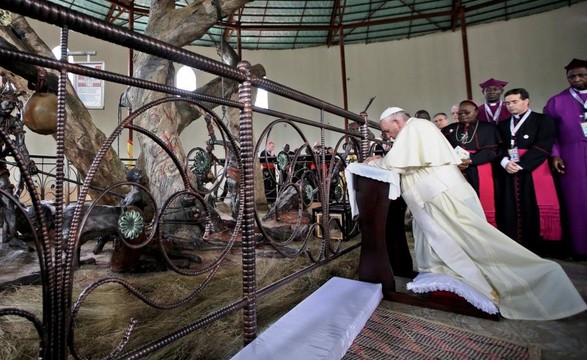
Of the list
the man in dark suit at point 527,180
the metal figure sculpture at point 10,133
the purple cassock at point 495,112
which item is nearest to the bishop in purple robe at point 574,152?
the man in dark suit at point 527,180

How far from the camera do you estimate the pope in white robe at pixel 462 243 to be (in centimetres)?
157

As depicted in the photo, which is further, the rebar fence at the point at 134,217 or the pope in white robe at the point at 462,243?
the pope in white robe at the point at 462,243

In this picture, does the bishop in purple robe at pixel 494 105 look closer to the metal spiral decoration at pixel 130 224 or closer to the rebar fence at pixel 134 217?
the rebar fence at pixel 134 217

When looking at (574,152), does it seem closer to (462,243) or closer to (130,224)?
(462,243)

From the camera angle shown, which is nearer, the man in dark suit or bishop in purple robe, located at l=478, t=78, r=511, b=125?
the man in dark suit

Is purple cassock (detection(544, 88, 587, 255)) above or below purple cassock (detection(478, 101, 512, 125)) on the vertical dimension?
below

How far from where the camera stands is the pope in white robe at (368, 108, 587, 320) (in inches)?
61.7

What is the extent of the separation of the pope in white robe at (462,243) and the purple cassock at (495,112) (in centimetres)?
228

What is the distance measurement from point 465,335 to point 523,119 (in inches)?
105

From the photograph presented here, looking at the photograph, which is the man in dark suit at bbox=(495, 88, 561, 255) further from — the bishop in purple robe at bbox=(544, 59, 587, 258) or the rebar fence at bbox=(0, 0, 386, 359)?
the rebar fence at bbox=(0, 0, 386, 359)

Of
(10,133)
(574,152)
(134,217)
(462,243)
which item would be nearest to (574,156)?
(574,152)

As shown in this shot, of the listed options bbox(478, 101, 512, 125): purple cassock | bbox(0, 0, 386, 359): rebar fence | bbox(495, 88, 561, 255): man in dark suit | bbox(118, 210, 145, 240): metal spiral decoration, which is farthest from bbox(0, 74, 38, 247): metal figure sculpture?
bbox(478, 101, 512, 125): purple cassock

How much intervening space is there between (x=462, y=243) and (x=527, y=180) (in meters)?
1.84

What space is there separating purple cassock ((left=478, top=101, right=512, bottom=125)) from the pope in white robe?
89.9 inches
